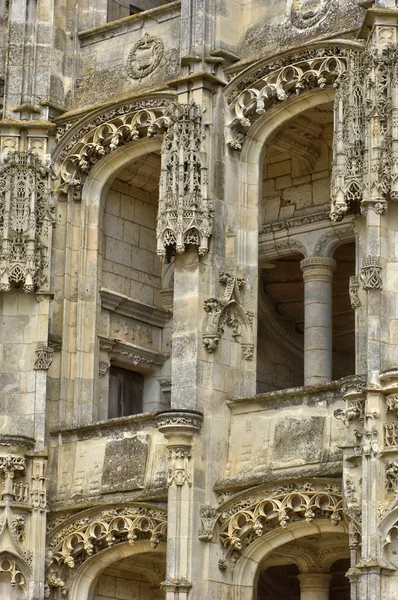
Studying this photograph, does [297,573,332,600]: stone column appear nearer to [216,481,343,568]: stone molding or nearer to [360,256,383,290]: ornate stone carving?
[216,481,343,568]: stone molding

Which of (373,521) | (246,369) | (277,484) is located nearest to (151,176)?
(246,369)

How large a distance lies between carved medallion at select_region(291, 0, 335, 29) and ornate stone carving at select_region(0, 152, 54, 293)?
4233mm

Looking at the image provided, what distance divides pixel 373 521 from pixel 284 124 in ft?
22.0

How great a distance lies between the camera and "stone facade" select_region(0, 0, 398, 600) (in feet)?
86.7

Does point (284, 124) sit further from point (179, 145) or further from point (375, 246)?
point (375, 246)

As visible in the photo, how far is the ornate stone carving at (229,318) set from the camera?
92.7 ft

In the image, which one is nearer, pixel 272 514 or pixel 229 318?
pixel 272 514

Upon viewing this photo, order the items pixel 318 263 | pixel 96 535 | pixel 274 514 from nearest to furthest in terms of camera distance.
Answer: pixel 274 514
pixel 96 535
pixel 318 263

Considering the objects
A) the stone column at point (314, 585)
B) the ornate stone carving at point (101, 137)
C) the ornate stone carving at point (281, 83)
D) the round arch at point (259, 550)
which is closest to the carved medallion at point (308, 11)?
the ornate stone carving at point (281, 83)

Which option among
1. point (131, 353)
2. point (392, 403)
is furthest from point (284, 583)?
point (392, 403)

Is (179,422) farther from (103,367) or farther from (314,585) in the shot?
(314,585)

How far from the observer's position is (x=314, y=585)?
98.6ft

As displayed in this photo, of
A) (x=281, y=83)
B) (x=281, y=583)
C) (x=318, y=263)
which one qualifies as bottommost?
(x=281, y=583)

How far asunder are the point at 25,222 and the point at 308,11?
4928 mm
